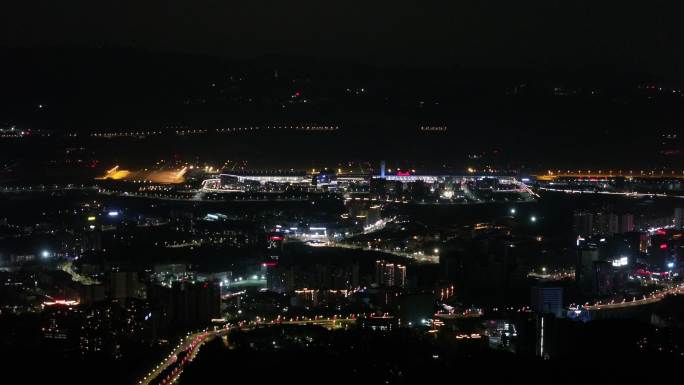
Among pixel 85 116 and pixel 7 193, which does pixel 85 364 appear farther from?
pixel 85 116

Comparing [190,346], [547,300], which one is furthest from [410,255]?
[190,346]

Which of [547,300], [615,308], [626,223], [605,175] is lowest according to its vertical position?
[615,308]

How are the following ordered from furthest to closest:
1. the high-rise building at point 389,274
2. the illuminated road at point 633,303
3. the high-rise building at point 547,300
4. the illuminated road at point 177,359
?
the high-rise building at point 389,274 → the illuminated road at point 633,303 → the high-rise building at point 547,300 → the illuminated road at point 177,359

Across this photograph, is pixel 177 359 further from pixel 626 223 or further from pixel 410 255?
pixel 626 223

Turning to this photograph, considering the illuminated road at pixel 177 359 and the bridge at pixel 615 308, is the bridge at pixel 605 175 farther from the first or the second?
the illuminated road at pixel 177 359

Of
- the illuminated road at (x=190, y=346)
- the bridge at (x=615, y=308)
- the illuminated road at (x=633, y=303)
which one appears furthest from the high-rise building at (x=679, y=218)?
the illuminated road at (x=190, y=346)

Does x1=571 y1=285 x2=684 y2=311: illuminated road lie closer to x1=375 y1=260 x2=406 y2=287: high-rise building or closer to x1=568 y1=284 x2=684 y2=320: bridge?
x1=568 y1=284 x2=684 y2=320: bridge

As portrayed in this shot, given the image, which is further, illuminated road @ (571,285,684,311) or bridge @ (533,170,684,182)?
bridge @ (533,170,684,182)

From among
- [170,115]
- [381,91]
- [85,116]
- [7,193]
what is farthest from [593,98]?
[7,193]

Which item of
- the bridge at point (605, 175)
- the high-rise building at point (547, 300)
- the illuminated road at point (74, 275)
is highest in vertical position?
the bridge at point (605, 175)

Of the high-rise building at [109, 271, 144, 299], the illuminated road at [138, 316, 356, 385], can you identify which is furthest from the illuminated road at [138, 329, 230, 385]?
the high-rise building at [109, 271, 144, 299]

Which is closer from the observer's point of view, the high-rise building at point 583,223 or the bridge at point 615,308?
the bridge at point 615,308
